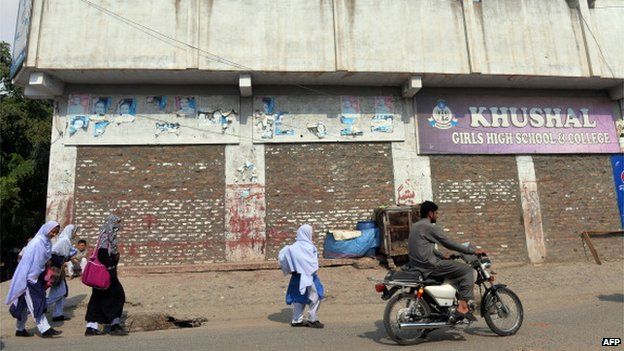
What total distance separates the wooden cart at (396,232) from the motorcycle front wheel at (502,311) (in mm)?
4761

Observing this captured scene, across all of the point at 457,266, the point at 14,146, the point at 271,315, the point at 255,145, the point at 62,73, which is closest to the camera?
the point at 457,266

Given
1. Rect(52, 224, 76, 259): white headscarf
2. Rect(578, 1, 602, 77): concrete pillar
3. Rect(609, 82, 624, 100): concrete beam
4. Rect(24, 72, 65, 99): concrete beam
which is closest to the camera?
Rect(52, 224, 76, 259): white headscarf

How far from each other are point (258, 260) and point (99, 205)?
13.5 ft

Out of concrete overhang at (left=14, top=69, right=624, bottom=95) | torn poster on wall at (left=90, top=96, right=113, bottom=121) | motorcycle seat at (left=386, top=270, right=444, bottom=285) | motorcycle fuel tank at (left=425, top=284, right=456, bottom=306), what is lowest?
motorcycle fuel tank at (left=425, top=284, right=456, bottom=306)

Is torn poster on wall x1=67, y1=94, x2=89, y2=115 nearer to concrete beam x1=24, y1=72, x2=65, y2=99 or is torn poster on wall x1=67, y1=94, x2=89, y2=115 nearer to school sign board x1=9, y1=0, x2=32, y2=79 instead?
concrete beam x1=24, y1=72, x2=65, y2=99

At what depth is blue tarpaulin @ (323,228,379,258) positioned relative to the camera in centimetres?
1034

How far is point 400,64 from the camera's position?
1104cm

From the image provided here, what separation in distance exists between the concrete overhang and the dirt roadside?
4892 millimetres

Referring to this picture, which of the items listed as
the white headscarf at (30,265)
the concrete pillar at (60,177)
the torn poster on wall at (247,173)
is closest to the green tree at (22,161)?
the concrete pillar at (60,177)

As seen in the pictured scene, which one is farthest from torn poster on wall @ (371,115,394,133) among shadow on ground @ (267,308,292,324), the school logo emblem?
shadow on ground @ (267,308,292,324)

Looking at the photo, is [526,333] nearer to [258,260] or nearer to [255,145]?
[258,260]

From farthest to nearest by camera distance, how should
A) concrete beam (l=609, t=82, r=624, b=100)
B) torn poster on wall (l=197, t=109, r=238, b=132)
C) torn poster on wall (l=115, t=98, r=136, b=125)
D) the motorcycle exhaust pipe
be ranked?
concrete beam (l=609, t=82, r=624, b=100)
torn poster on wall (l=197, t=109, r=238, b=132)
torn poster on wall (l=115, t=98, r=136, b=125)
the motorcycle exhaust pipe

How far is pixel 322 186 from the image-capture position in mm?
10969

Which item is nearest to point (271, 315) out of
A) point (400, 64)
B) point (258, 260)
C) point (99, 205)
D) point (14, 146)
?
point (258, 260)
